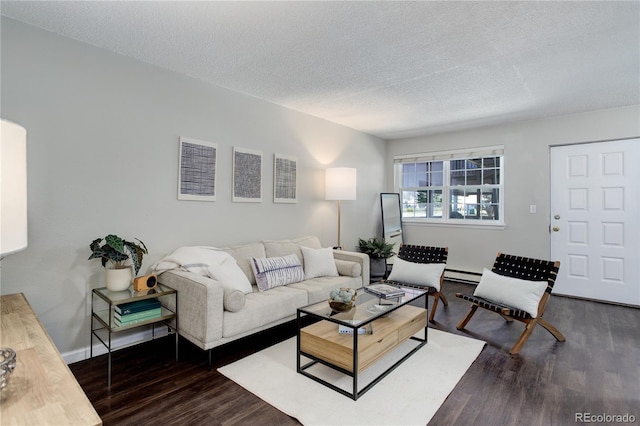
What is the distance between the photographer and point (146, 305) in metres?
2.45

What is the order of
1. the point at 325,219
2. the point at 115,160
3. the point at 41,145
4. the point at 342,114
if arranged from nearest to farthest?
the point at 41,145
the point at 115,160
the point at 342,114
the point at 325,219

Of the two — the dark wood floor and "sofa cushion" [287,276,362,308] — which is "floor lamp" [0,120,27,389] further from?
"sofa cushion" [287,276,362,308]

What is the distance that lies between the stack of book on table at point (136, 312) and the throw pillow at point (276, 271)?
873mm

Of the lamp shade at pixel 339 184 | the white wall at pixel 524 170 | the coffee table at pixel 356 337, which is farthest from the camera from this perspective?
the lamp shade at pixel 339 184

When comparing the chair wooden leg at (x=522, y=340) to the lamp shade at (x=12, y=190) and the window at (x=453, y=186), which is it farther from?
the lamp shade at (x=12, y=190)

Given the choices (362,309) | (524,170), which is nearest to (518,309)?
(362,309)

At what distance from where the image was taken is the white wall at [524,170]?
13.6 feet

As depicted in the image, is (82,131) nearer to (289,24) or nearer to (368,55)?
(289,24)

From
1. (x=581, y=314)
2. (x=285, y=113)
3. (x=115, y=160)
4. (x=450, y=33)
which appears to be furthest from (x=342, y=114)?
(x=581, y=314)

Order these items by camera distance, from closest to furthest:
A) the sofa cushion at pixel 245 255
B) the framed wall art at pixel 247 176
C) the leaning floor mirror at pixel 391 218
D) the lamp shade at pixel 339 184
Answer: the sofa cushion at pixel 245 255
the framed wall art at pixel 247 176
the lamp shade at pixel 339 184
the leaning floor mirror at pixel 391 218

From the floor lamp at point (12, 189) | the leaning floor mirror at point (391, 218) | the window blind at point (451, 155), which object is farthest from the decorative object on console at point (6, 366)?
the window blind at point (451, 155)

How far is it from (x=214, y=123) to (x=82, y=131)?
1146 mm

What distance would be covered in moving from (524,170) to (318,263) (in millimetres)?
3304

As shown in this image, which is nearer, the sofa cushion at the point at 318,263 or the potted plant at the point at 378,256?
the sofa cushion at the point at 318,263
